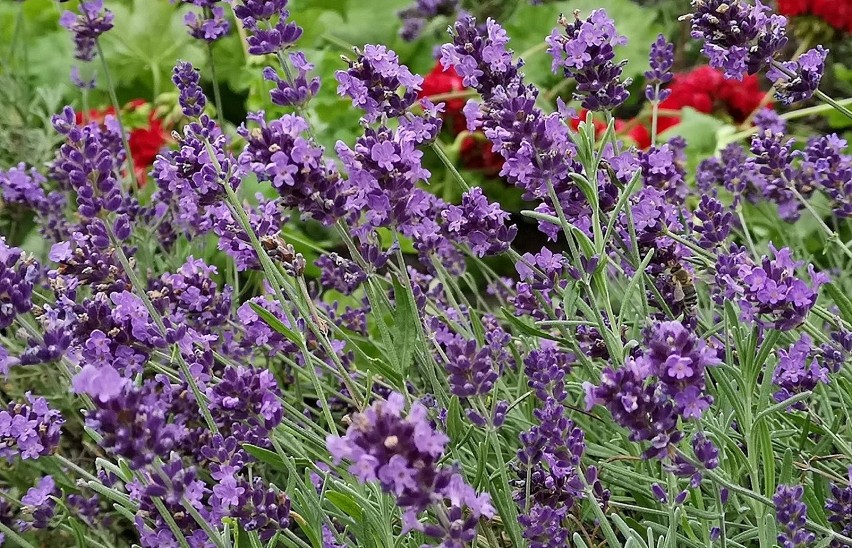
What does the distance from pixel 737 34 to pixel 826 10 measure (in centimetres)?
284

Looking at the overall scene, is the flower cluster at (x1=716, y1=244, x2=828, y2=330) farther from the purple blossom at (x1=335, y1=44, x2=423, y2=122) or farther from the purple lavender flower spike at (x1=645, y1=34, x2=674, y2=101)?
the purple lavender flower spike at (x1=645, y1=34, x2=674, y2=101)

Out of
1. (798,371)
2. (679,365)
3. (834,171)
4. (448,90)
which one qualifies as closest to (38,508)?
(679,365)

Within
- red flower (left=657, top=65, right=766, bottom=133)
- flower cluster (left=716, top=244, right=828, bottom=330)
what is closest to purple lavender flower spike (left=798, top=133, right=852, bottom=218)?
flower cluster (left=716, top=244, right=828, bottom=330)

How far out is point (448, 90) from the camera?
3635mm

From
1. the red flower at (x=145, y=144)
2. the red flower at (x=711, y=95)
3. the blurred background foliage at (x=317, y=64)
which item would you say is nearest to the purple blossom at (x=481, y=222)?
the blurred background foliage at (x=317, y=64)

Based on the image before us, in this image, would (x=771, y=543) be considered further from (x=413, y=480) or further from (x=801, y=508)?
(x=413, y=480)

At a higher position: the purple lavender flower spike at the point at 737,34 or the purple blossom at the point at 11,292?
the purple lavender flower spike at the point at 737,34

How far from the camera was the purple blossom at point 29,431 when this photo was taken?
4.45 ft

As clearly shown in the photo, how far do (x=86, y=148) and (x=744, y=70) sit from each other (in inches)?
39.9

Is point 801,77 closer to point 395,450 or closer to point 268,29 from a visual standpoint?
point 268,29

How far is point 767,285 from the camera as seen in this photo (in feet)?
3.66

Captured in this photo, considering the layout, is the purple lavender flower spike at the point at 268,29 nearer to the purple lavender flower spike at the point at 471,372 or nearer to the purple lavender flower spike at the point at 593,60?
the purple lavender flower spike at the point at 593,60

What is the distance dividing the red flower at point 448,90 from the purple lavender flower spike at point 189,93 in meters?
2.01

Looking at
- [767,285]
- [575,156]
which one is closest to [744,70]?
[575,156]
